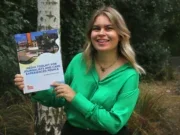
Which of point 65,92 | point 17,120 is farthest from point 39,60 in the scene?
point 17,120

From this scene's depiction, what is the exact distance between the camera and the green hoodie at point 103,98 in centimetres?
241

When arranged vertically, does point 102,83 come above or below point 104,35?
below

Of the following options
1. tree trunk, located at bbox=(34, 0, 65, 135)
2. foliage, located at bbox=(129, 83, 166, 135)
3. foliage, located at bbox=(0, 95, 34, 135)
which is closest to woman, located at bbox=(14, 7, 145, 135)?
tree trunk, located at bbox=(34, 0, 65, 135)

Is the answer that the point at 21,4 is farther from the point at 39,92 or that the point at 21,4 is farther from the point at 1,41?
the point at 39,92

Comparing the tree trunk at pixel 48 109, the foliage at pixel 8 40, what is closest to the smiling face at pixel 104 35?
the tree trunk at pixel 48 109

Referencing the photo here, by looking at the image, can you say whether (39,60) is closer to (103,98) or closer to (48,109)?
(103,98)

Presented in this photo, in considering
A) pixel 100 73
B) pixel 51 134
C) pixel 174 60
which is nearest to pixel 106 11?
pixel 100 73

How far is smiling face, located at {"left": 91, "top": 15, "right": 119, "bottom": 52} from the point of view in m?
2.54

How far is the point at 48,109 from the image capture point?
188 inches

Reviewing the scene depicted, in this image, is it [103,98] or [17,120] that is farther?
[17,120]

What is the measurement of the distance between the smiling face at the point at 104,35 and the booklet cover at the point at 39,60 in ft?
0.90

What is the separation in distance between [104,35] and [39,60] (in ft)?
1.51

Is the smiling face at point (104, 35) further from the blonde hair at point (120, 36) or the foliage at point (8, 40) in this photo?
the foliage at point (8, 40)

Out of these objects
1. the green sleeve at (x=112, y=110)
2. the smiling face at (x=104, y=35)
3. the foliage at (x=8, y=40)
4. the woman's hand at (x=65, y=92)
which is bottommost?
the foliage at (x=8, y=40)
